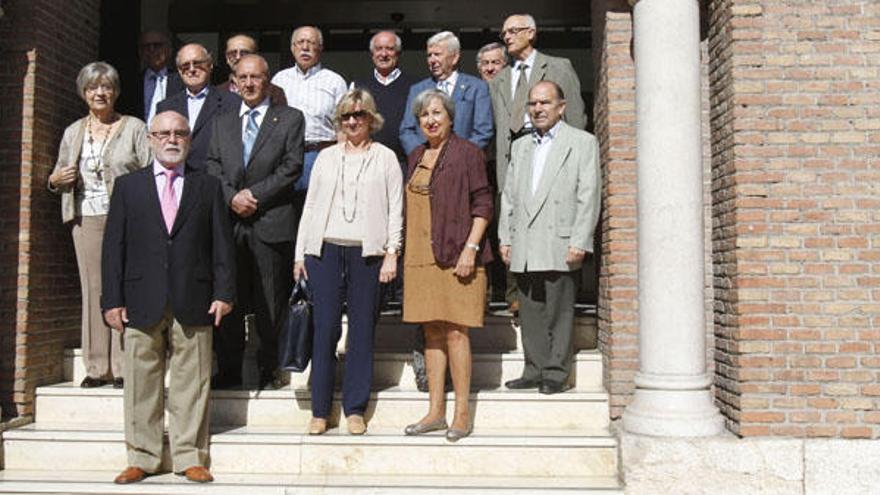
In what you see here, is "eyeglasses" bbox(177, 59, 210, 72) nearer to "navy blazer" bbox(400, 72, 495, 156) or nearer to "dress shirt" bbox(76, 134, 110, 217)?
"dress shirt" bbox(76, 134, 110, 217)

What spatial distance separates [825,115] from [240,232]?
146 inches

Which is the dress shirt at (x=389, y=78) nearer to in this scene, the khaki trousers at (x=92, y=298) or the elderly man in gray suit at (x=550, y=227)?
the elderly man in gray suit at (x=550, y=227)

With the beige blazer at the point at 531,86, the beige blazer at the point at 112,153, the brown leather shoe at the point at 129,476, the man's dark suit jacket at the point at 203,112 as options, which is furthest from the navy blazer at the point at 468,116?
the brown leather shoe at the point at 129,476

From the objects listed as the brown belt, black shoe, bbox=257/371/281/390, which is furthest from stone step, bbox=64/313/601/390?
the brown belt

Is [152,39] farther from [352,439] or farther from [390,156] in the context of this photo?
[352,439]

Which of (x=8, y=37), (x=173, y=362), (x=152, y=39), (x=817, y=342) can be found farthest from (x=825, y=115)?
(x=8, y=37)

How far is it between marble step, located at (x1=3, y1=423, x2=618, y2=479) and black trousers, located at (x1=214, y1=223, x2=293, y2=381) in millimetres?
672

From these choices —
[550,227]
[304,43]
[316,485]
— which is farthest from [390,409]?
[304,43]

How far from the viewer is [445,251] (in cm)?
440

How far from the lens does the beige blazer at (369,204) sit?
4461 millimetres

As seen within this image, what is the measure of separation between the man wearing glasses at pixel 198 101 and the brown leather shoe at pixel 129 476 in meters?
1.99

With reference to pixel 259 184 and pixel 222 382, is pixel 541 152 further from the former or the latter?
pixel 222 382

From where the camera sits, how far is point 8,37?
5.21 meters

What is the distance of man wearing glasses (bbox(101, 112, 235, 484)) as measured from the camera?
14.0 feet
